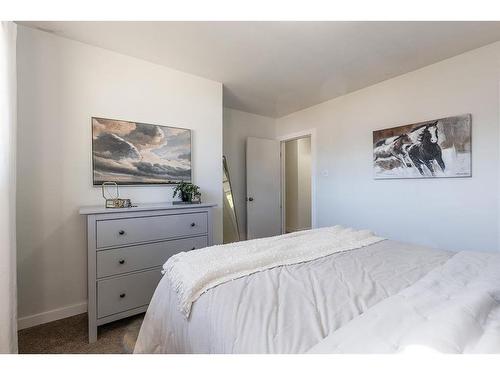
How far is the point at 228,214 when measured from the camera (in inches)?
137

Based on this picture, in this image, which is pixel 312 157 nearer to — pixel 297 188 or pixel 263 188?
pixel 263 188

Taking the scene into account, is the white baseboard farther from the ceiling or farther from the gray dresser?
the ceiling

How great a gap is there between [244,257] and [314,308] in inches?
18.4

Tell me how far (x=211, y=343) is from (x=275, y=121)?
13.1ft

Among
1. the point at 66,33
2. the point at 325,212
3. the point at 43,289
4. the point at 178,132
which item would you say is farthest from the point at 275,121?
the point at 43,289

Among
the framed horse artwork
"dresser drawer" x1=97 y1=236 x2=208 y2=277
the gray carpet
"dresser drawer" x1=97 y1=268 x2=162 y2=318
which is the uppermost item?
the framed horse artwork

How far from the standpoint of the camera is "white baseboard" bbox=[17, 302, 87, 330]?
1.80m

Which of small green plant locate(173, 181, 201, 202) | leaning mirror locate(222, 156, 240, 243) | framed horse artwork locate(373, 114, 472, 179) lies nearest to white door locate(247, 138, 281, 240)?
leaning mirror locate(222, 156, 240, 243)

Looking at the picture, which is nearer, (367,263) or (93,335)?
(367,263)

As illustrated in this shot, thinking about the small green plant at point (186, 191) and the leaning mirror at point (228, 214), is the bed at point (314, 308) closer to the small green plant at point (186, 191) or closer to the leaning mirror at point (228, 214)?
the small green plant at point (186, 191)

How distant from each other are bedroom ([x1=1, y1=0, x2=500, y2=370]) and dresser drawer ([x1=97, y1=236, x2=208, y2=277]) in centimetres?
1

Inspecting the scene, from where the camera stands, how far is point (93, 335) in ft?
5.44

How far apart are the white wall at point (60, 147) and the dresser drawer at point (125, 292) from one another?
53 centimetres
